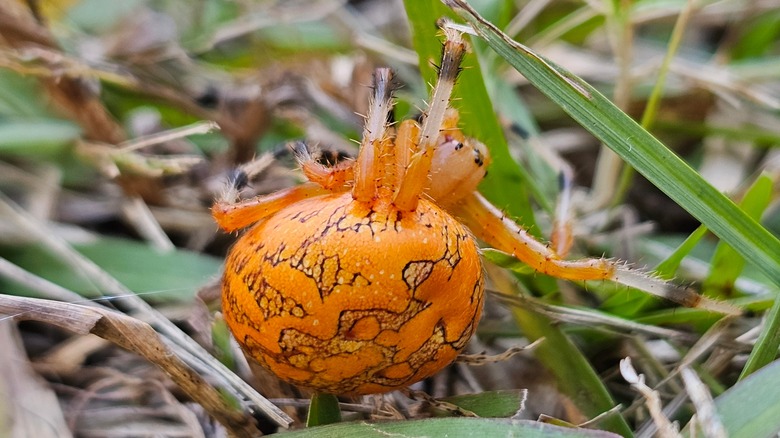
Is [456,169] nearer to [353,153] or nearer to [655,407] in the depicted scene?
[353,153]

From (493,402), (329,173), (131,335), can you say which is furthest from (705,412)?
(131,335)

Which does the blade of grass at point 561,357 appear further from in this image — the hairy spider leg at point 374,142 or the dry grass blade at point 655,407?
the hairy spider leg at point 374,142

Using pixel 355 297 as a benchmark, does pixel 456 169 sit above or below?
above

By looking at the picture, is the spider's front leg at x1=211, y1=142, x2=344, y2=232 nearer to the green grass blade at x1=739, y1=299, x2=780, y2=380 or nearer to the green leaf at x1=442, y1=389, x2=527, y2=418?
the green leaf at x1=442, y1=389, x2=527, y2=418

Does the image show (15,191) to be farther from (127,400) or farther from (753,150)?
(753,150)

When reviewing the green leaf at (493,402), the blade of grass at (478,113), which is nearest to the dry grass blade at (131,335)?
the green leaf at (493,402)

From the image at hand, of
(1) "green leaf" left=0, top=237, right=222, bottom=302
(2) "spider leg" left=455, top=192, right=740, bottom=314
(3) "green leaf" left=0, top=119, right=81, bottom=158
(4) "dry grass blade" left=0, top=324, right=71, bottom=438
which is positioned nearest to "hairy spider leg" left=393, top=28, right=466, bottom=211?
(2) "spider leg" left=455, top=192, right=740, bottom=314
